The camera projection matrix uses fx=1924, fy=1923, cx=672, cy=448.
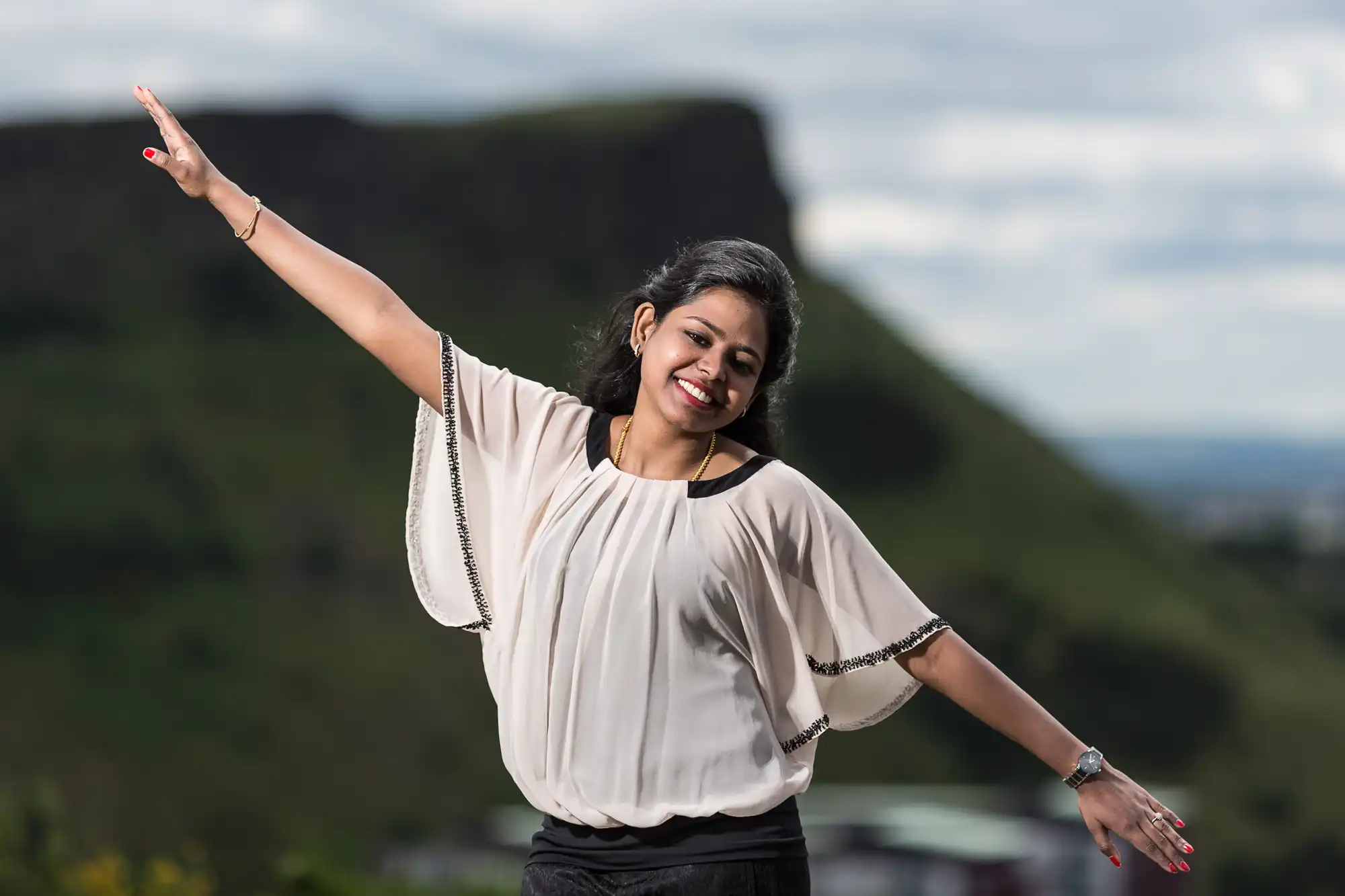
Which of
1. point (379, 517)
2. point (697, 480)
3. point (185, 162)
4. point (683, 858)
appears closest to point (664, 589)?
point (697, 480)

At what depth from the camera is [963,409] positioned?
66.1 meters

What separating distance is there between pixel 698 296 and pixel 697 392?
18 centimetres

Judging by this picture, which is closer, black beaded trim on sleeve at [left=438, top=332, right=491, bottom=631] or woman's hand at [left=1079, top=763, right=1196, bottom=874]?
woman's hand at [left=1079, top=763, right=1196, bottom=874]

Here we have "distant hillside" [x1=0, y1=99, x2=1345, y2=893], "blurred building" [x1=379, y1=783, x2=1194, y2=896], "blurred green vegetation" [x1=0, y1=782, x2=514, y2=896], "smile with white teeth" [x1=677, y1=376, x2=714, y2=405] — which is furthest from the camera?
"distant hillside" [x1=0, y1=99, x2=1345, y2=893]

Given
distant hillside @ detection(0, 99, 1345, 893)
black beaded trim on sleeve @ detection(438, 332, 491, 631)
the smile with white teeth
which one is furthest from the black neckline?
distant hillside @ detection(0, 99, 1345, 893)

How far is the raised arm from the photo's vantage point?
3.31 metres

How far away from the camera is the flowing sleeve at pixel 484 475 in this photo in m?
3.32

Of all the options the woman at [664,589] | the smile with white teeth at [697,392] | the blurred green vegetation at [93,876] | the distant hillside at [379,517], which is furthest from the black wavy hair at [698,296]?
the distant hillside at [379,517]

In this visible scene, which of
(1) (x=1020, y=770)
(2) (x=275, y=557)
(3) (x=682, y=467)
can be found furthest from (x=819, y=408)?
(3) (x=682, y=467)

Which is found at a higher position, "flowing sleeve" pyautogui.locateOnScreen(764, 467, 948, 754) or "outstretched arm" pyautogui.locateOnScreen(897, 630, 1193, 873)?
"flowing sleeve" pyautogui.locateOnScreen(764, 467, 948, 754)

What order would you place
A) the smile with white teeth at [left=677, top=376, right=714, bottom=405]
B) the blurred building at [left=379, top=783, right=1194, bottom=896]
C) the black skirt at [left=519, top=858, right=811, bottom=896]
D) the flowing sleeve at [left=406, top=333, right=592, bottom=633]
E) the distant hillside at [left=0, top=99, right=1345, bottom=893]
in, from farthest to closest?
1. the distant hillside at [left=0, top=99, right=1345, bottom=893]
2. the blurred building at [left=379, top=783, right=1194, bottom=896]
3. the flowing sleeve at [left=406, top=333, right=592, bottom=633]
4. the smile with white teeth at [left=677, top=376, right=714, bottom=405]
5. the black skirt at [left=519, top=858, right=811, bottom=896]

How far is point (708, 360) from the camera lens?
3.22m

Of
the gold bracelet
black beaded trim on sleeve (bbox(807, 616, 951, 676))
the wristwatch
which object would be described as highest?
the gold bracelet

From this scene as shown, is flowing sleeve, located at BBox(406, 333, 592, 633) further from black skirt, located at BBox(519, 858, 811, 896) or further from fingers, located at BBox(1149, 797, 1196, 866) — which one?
fingers, located at BBox(1149, 797, 1196, 866)
